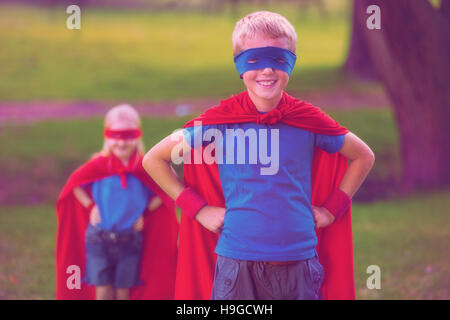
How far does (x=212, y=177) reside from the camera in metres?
3.98

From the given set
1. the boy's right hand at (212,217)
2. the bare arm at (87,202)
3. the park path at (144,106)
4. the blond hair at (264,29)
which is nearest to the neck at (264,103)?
the blond hair at (264,29)

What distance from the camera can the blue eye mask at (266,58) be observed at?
142 inches

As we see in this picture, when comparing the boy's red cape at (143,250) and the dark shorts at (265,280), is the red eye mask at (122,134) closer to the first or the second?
the boy's red cape at (143,250)

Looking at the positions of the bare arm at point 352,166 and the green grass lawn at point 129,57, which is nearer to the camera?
the bare arm at point 352,166

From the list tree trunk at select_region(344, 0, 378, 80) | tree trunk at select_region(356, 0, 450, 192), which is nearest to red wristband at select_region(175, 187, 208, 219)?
Result: tree trunk at select_region(356, 0, 450, 192)

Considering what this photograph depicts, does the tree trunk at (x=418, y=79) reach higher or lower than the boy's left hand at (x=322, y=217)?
higher

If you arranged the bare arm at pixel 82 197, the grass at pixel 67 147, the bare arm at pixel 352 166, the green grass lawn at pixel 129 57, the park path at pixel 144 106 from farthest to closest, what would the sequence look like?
the green grass lawn at pixel 129 57, the park path at pixel 144 106, the grass at pixel 67 147, the bare arm at pixel 82 197, the bare arm at pixel 352 166

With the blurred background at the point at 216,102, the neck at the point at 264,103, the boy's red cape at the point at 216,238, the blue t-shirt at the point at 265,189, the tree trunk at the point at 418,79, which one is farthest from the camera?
the tree trunk at the point at 418,79

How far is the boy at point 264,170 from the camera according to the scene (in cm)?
357

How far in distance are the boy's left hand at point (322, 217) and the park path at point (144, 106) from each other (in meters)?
9.60

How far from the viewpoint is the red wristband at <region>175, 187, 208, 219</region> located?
3.83 meters

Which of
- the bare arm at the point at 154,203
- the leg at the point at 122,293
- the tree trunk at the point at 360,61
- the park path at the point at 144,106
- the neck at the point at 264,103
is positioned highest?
the tree trunk at the point at 360,61

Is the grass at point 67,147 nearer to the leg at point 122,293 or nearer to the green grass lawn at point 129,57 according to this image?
the green grass lawn at point 129,57
